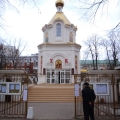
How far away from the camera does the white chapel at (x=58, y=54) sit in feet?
91.4

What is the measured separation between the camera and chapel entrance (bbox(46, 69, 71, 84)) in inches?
1085

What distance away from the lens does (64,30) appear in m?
30.0

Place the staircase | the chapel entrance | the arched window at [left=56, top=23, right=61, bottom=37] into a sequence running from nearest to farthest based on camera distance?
the staircase, the chapel entrance, the arched window at [left=56, top=23, right=61, bottom=37]

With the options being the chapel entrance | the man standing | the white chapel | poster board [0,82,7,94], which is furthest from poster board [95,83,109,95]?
the chapel entrance

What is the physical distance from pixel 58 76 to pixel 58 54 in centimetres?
396

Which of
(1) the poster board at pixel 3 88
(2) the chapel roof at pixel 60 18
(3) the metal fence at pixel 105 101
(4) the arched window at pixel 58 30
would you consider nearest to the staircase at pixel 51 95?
(3) the metal fence at pixel 105 101

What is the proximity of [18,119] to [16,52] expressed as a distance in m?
29.4

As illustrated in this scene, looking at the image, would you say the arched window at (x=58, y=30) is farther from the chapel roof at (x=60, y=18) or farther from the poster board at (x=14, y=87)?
the poster board at (x=14, y=87)

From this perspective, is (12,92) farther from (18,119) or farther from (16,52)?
(16,52)

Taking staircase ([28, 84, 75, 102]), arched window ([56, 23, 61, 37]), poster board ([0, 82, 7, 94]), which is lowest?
staircase ([28, 84, 75, 102])

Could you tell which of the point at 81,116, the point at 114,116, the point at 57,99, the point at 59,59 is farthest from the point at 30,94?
the point at 59,59

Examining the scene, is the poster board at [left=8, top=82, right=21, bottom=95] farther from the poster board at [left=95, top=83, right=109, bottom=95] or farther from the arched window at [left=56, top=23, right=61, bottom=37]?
the arched window at [left=56, top=23, right=61, bottom=37]

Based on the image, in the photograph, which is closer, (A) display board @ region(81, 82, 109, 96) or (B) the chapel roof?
(A) display board @ region(81, 82, 109, 96)

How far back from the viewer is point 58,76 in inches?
1101
